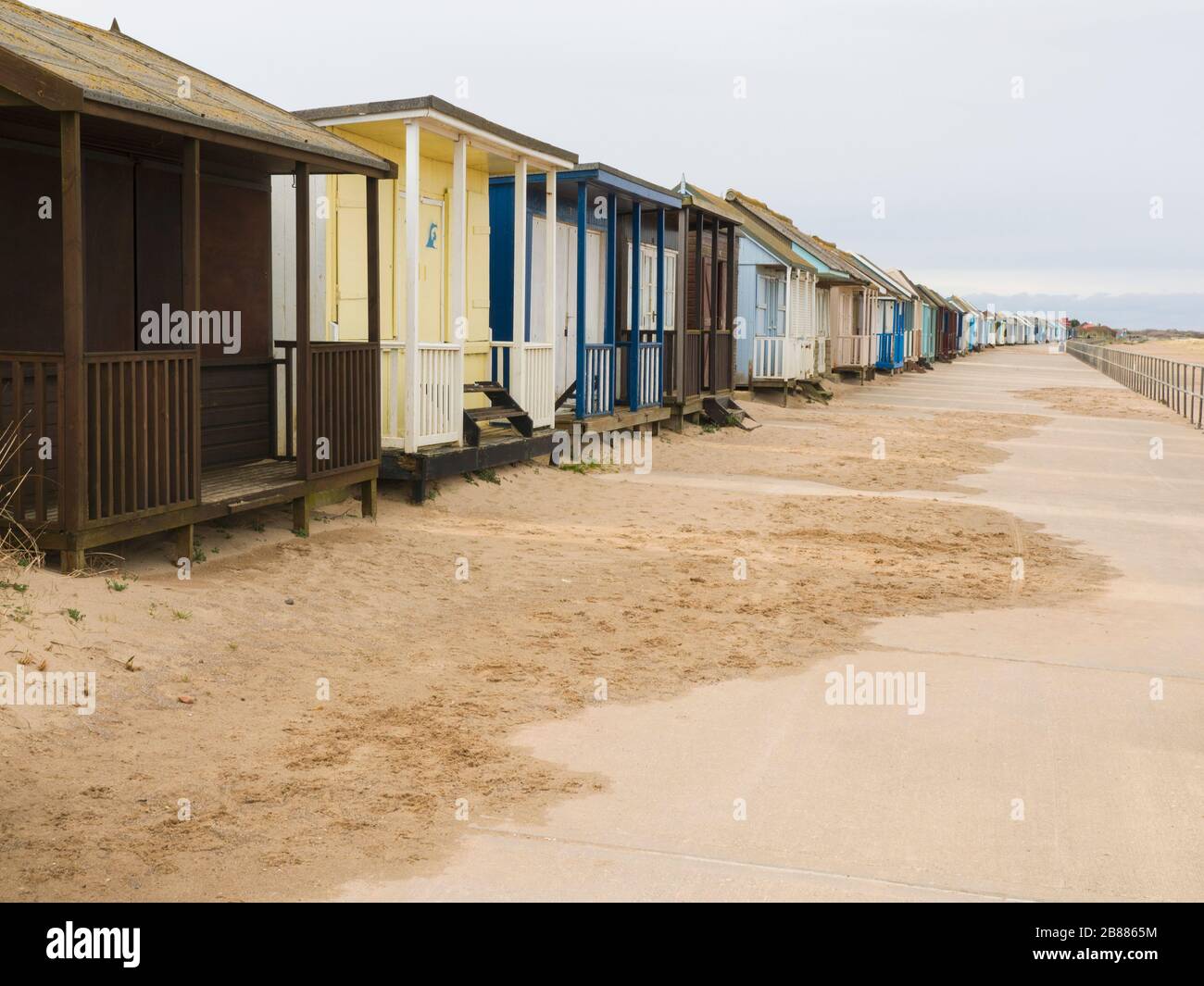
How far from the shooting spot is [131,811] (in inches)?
196

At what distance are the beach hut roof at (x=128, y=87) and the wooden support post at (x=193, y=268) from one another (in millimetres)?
211

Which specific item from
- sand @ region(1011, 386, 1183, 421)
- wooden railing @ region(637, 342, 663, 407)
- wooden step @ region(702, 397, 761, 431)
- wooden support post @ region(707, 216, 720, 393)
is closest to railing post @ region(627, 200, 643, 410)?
wooden railing @ region(637, 342, 663, 407)

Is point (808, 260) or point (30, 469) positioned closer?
point (30, 469)

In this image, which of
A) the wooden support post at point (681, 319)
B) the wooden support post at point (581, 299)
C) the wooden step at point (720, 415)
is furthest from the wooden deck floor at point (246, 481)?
the wooden step at point (720, 415)

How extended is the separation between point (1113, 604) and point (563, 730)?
4946 mm

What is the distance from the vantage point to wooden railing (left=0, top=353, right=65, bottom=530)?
727cm

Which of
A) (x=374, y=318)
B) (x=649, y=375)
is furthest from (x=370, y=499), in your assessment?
(x=649, y=375)

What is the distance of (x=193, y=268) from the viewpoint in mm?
8383

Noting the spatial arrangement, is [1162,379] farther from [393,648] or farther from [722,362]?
[393,648]

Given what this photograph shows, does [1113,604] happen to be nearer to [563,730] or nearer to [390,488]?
[563,730]

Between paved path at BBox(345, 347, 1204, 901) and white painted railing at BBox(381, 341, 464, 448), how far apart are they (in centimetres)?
532

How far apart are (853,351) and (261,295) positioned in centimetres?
3689

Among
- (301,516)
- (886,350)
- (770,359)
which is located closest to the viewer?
(301,516)

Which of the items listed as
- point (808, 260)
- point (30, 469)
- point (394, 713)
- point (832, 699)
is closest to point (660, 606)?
point (832, 699)
